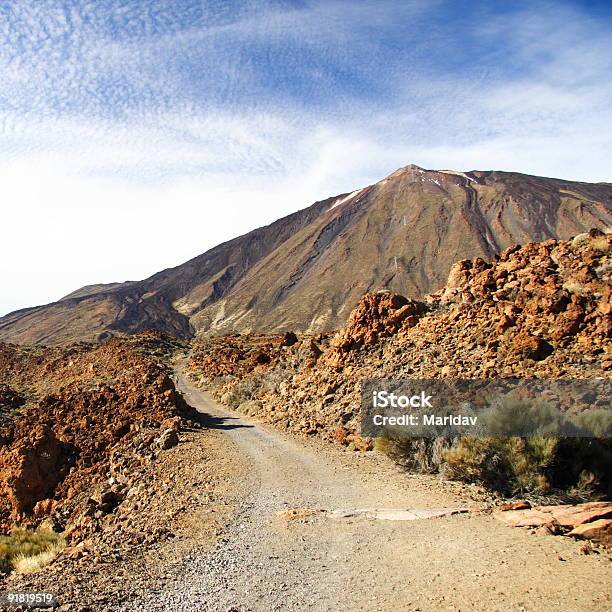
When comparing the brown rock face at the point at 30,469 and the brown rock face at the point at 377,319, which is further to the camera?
the brown rock face at the point at 377,319

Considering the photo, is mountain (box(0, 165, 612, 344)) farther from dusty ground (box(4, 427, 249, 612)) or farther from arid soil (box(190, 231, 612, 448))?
dusty ground (box(4, 427, 249, 612))

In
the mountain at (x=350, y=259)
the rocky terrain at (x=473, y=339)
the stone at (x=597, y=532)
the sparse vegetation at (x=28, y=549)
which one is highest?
the mountain at (x=350, y=259)

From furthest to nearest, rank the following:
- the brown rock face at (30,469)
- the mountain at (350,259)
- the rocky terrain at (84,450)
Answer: the mountain at (350,259)
the brown rock face at (30,469)
the rocky terrain at (84,450)

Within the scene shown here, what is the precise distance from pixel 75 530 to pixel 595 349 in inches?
422

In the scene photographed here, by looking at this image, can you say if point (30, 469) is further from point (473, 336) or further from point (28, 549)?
point (473, 336)

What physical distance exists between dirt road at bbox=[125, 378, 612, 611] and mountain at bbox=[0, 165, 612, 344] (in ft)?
222

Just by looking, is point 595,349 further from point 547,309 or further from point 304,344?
point 304,344

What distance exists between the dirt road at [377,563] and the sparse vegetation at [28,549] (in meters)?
2.54

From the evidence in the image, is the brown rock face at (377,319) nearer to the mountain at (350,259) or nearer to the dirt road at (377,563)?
the dirt road at (377,563)

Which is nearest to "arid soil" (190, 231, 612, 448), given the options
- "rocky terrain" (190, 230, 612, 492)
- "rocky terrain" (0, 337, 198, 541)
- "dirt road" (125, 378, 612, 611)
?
"rocky terrain" (190, 230, 612, 492)

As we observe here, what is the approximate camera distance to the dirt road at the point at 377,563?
16.1 ft

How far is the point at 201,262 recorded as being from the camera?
142 meters

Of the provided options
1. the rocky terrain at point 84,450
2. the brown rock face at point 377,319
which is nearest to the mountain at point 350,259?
the brown rock face at point 377,319

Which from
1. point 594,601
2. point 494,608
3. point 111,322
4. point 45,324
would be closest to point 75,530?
point 494,608
